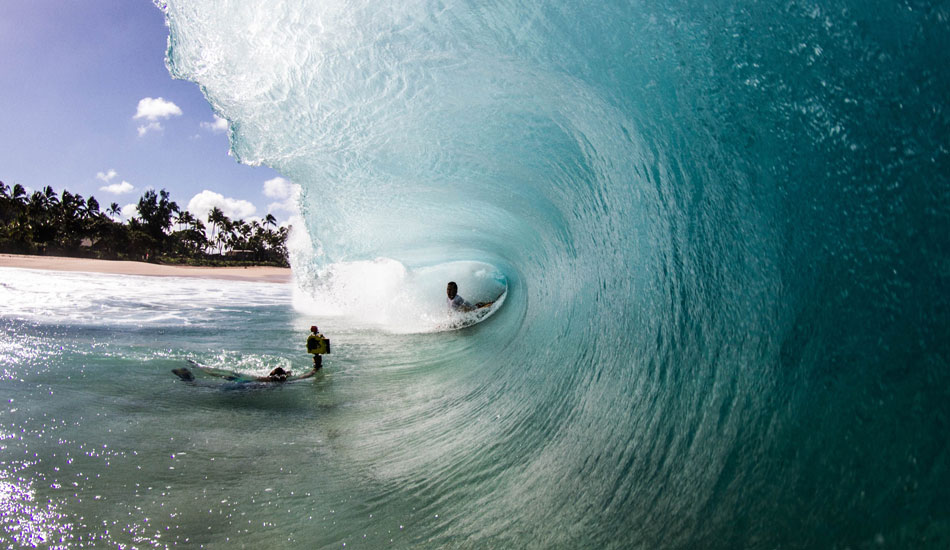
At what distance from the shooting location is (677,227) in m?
3.64

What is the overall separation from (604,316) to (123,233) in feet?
276

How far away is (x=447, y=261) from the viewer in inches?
708

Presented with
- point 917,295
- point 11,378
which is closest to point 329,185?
point 11,378

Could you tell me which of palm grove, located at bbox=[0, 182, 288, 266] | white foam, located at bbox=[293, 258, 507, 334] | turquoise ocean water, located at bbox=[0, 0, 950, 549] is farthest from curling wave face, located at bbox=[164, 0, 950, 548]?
palm grove, located at bbox=[0, 182, 288, 266]

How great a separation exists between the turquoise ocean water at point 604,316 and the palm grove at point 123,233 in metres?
71.4

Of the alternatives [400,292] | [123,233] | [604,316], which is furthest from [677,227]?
[123,233]

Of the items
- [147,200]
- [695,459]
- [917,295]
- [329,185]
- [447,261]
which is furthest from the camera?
[147,200]

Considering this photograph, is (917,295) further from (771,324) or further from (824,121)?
(824,121)

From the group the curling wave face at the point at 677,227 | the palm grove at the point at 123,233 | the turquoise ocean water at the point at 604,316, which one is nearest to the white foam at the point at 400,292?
the turquoise ocean water at the point at 604,316

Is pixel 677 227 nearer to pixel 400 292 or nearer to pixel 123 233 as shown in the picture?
pixel 400 292

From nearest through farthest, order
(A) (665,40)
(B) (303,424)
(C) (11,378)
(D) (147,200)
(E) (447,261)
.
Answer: (A) (665,40) → (B) (303,424) → (C) (11,378) → (E) (447,261) → (D) (147,200)

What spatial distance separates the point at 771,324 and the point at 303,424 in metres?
4.90

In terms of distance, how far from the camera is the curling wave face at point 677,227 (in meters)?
1.99

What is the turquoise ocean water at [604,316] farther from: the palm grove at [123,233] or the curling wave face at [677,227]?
the palm grove at [123,233]
